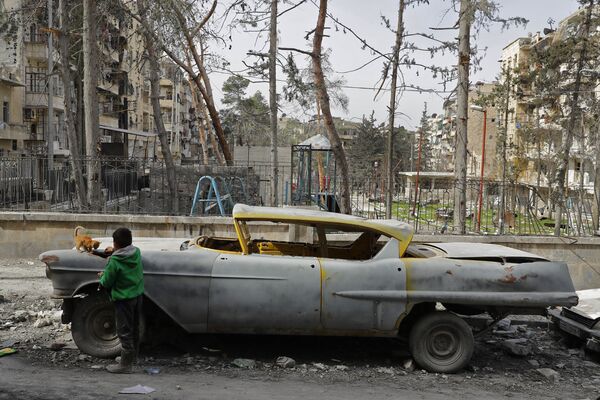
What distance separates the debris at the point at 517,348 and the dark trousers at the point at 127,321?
4495mm

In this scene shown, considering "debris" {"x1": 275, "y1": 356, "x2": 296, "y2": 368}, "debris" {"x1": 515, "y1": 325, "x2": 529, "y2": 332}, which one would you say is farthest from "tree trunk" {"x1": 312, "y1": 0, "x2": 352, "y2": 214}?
"debris" {"x1": 275, "y1": 356, "x2": 296, "y2": 368}

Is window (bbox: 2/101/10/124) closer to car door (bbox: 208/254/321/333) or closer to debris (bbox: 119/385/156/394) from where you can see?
car door (bbox: 208/254/321/333)

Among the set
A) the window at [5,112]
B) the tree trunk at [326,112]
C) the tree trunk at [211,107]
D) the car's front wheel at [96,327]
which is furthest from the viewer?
the window at [5,112]

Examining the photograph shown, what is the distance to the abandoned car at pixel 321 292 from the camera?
21.9ft

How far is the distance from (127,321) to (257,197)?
961cm

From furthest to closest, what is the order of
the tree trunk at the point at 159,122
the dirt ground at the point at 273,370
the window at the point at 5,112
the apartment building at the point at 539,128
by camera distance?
1. the window at the point at 5,112
2. the apartment building at the point at 539,128
3. the tree trunk at the point at 159,122
4. the dirt ground at the point at 273,370

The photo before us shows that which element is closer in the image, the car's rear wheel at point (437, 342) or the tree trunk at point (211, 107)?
the car's rear wheel at point (437, 342)

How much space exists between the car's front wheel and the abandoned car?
0.4 inches

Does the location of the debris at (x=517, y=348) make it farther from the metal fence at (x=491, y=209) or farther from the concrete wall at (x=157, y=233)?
the metal fence at (x=491, y=209)

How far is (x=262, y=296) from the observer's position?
21.8 ft

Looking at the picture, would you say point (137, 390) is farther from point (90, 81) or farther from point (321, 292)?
point (90, 81)

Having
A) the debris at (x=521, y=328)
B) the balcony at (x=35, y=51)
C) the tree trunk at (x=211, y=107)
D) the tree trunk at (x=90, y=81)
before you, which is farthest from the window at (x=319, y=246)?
the balcony at (x=35, y=51)

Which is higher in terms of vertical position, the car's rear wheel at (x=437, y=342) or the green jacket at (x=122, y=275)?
the green jacket at (x=122, y=275)

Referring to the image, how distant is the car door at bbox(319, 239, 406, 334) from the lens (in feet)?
22.1
